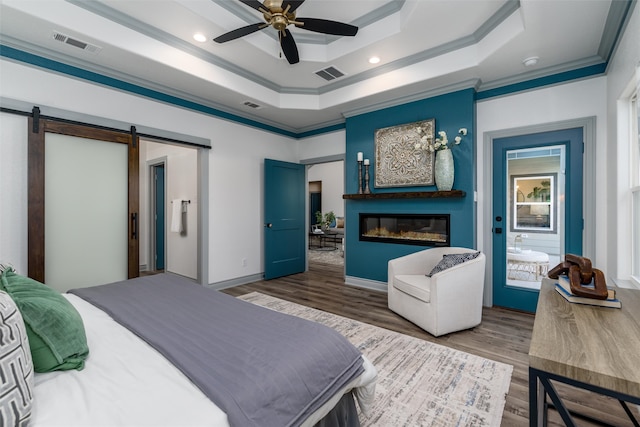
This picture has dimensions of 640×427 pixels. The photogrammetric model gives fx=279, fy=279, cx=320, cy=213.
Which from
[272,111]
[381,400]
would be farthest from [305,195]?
[381,400]

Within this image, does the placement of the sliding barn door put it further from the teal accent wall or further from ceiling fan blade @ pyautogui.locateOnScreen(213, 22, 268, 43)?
the teal accent wall

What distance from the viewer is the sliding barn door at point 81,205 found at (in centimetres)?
272

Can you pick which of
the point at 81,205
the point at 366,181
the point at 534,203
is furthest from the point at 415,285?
the point at 81,205

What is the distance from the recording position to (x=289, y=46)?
275cm

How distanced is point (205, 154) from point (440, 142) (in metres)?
3.29

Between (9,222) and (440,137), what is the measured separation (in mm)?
4703

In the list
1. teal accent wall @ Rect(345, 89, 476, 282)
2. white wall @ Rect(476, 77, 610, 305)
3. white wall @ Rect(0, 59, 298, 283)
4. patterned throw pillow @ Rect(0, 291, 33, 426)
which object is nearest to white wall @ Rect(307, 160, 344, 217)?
white wall @ Rect(0, 59, 298, 283)

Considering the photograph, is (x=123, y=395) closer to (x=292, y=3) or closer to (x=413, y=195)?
(x=292, y=3)

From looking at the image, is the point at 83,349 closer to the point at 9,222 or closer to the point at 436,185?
the point at 9,222

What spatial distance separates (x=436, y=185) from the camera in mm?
3646

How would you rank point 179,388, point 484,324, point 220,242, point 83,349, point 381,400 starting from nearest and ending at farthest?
point 179,388
point 83,349
point 381,400
point 484,324
point 220,242

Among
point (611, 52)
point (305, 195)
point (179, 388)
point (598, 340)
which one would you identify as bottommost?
point (179, 388)

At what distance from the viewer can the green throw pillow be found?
99cm

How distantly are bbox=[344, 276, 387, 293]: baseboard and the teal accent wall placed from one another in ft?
0.20
